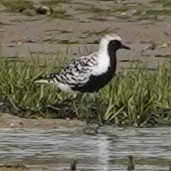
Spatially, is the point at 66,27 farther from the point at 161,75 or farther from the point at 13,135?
the point at 13,135

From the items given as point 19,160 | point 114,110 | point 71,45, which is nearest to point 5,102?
point 114,110

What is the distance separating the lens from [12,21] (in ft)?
59.8

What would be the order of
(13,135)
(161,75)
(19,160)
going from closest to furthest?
(19,160) → (13,135) → (161,75)

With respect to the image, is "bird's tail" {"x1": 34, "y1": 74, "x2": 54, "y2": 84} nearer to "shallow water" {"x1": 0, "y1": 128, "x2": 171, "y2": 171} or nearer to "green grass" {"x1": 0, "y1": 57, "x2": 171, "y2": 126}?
"green grass" {"x1": 0, "y1": 57, "x2": 171, "y2": 126}

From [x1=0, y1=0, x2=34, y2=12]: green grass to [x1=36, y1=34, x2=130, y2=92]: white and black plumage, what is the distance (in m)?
7.45

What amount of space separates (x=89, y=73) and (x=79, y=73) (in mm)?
130

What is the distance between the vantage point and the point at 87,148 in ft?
29.5

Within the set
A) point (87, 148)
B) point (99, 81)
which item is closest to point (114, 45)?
point (99, 81)

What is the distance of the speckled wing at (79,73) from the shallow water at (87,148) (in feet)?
3.45

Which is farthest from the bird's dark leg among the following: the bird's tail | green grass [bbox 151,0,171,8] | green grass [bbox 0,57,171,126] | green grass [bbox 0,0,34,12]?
green grass [bbox 0,0,34,12]

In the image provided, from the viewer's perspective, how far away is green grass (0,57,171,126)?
35.1ft

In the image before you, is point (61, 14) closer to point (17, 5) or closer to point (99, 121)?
point (17, 5)

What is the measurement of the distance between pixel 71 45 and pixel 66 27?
3.94 ft

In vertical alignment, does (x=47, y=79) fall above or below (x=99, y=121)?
above
